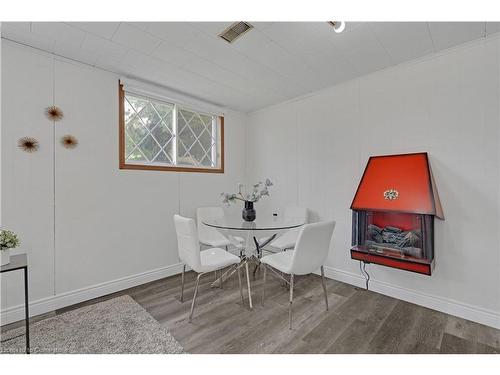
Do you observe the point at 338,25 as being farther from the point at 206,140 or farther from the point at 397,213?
the point at 206,140

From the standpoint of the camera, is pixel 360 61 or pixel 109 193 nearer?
pixel 360 61

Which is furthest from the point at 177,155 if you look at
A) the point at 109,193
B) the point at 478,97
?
the point at 478,97

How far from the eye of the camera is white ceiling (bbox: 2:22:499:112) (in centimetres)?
187

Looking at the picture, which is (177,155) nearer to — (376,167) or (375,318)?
(376,167)

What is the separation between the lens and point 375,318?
6.81 ft

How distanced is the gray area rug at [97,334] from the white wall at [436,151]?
6.87 feet

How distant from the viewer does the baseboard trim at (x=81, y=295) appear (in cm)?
202

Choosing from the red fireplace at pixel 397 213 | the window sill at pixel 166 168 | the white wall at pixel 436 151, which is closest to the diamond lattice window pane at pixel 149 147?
the window sill at pixel 166 168

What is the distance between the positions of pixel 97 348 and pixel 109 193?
147 centimetres

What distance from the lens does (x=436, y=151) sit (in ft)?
7.36

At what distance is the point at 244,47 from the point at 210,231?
2104mm

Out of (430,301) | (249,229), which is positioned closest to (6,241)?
(249,229)

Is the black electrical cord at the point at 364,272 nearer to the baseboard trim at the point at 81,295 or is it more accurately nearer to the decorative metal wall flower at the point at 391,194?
the decorative metal wall flower at the point at 391,194

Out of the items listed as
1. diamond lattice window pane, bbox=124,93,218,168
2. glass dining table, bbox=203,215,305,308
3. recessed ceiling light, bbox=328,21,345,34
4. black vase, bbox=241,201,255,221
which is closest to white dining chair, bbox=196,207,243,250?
glass dining table, bbox=203,215,305,308
